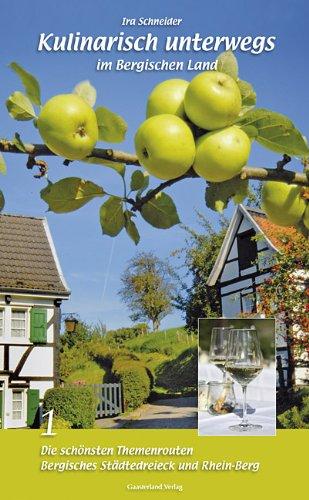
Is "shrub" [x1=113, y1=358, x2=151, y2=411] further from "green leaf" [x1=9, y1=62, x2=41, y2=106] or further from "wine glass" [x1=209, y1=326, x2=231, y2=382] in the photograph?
"green leaf" [x1=9, y1=62, x2=41, y2=106]

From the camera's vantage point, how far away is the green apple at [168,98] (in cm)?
32

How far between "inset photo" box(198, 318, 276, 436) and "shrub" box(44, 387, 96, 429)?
4.91m

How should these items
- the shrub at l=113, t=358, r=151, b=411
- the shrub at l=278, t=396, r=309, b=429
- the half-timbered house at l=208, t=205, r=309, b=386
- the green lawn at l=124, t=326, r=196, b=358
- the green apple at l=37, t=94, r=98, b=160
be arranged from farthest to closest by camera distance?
1. the green lawn at l=124, t=326, r=196, b=358
2. the shrub at l=113, t=358, r=151, b=411
3. the half-timbered house at l=208, t=205, r=309, b=386
4. the shrub at l=278, t=396, r=309, b=429
5. the green apple at l=37, t=94, r=98, b=160

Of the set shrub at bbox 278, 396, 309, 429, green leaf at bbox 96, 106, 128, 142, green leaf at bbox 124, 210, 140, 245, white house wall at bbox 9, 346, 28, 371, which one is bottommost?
shrub at bbox 278, 396, 309, 429

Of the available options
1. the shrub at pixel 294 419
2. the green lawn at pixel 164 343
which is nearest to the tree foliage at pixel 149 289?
the green lawn at pixel 164 343

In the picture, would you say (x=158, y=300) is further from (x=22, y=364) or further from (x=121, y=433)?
(x=121, y=433)

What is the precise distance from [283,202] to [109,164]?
10 centimetres

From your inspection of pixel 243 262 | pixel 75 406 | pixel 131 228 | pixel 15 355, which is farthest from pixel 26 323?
pixel 131 228

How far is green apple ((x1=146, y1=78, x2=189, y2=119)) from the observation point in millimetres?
317

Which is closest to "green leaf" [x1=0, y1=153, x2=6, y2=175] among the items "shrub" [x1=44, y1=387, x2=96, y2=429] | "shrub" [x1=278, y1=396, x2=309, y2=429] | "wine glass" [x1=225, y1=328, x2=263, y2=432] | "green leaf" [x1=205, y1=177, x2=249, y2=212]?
"green leaf" [x1=205, y1=177, x2=249, y2=212]

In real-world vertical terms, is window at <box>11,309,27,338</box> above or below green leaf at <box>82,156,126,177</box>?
below

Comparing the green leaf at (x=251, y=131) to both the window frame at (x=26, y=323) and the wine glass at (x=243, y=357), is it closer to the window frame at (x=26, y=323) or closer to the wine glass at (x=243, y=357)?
the wine glass at (x=243, y=357)

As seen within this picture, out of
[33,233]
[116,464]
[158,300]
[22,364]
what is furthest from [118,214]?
[158,300]

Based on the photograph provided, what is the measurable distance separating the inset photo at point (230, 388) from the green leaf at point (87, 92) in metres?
0.65
